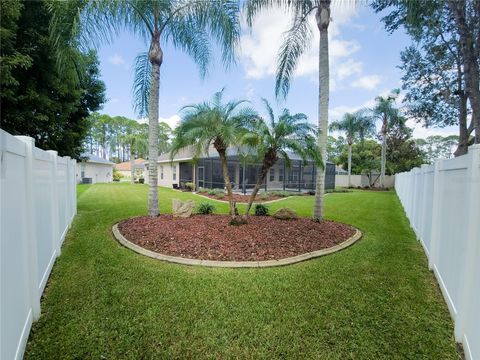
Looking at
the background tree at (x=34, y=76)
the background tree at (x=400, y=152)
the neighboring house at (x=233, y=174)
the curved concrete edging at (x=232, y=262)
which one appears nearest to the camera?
the curved concrete edging at (x=232, y=262)

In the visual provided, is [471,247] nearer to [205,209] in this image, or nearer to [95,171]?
[205,209]

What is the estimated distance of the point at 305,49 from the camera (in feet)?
27.6

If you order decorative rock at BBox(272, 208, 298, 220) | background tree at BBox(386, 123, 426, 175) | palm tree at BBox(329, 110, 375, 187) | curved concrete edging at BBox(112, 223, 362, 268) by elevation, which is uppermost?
palm tree at BBox(329, 110, 375, 187)

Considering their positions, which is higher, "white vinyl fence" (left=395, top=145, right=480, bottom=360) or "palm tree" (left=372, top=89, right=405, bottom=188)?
"palm tree" (left=372, top=89, right=405, bottom=188)

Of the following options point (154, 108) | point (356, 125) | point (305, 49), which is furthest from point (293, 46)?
point (356, 125)

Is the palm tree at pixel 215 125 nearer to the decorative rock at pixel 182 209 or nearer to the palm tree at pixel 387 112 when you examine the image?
the decorative rock at pixel 182 209

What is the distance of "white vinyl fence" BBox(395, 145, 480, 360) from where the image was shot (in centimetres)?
240

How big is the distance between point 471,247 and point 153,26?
8.82 meters

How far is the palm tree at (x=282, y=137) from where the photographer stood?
647cm

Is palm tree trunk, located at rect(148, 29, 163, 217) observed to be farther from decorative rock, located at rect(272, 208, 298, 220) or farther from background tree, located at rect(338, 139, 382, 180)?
background tree, located at rect(338, 139, 382, 180)

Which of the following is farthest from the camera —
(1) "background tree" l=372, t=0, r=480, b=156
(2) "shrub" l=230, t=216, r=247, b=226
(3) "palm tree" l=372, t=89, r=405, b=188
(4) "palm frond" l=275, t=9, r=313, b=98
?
(3) "palm tree" l=372, t=89, r=405, b=188

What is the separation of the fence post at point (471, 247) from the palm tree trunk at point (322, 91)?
186 inches

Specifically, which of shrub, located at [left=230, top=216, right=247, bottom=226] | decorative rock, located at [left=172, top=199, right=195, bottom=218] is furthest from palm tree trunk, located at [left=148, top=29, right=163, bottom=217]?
shrub, located at [left=230, top=216, right=247, bottom=226]

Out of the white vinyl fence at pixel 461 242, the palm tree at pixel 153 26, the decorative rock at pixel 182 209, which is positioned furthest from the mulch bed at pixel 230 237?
the white vinyl fence at pixel 461 242
